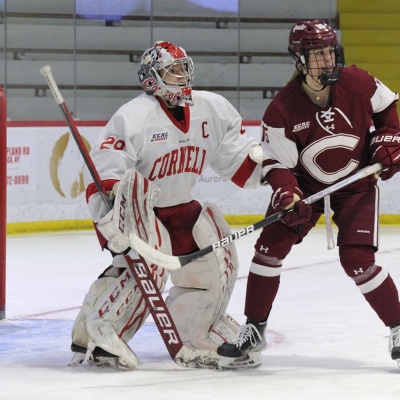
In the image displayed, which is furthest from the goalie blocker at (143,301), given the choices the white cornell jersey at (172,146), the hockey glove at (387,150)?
the hockey glove at (387,150)

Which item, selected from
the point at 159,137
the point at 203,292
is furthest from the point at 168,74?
the point at 203,292

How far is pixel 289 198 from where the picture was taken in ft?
8.06

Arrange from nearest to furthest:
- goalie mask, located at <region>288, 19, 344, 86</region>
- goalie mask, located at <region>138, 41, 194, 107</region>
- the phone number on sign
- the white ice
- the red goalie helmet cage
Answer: the white ice → goalie mask, located at <region>288, 19, 344, 86</region> → goalie mask, located at <region>138, 41, 194, 107</region> → the red goalie helmet cage → the phone number on sign

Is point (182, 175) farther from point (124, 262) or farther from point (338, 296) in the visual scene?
point (338, 296)

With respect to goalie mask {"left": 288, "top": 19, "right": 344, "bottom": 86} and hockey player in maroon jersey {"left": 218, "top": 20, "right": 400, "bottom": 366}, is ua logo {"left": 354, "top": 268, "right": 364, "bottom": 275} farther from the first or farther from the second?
goalie mask {"left": 288, "top": 19, "right": 344, "bottom": 86}

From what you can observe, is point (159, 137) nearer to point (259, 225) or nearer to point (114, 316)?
point (259, 225)

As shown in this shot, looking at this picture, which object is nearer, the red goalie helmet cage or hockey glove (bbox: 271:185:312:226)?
hockey glove (bbox: 271:185:312:226)

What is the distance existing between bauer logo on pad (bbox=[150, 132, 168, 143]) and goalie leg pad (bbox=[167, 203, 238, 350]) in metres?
0.27

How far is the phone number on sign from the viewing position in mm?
5964

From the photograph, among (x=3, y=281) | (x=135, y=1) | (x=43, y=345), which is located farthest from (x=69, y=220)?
(x=43, y=345)

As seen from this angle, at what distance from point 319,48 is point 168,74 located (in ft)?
1.56

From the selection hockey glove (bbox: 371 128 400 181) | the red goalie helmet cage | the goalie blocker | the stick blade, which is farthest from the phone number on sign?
hockey glove (bbox: 371 128 400 181)

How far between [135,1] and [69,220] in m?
2.21

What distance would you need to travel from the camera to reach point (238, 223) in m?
6.60
